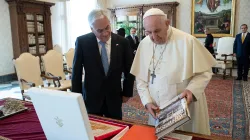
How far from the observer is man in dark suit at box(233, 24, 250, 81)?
6626mm

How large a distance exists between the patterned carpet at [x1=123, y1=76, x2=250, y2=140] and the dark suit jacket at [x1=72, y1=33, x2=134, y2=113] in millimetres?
1888

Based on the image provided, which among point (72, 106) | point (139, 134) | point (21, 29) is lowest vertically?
point (139, 134)

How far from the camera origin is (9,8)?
6.46 meters

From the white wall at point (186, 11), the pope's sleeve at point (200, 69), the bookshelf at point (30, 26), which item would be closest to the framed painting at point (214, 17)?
the white wall at point (186, 11)

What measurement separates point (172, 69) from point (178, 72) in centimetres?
5

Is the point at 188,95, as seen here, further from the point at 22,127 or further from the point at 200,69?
the point at 22,127

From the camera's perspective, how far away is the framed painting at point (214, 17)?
7.90m

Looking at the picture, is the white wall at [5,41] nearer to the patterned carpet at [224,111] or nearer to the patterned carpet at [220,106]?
the patterned carpet at [224,111]

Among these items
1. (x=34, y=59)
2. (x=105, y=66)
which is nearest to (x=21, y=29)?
(x=34, y=59)

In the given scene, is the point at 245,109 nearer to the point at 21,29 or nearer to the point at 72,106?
the point at 72,106

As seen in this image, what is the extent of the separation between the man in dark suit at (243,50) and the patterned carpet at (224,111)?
34.8 inches

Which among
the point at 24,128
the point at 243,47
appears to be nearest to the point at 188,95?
the point at 24,128

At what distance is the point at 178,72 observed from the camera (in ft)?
5.51

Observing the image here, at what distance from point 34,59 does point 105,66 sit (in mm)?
Result: 2712
